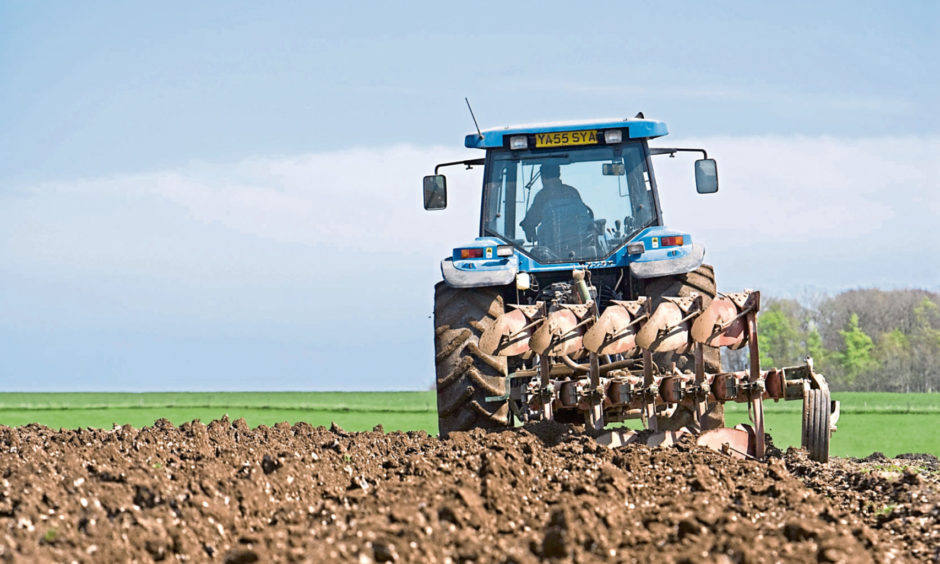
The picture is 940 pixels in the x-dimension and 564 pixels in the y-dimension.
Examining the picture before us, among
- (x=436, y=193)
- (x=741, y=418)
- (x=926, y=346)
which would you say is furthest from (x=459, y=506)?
(x=926, y=346)

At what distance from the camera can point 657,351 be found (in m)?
7.37

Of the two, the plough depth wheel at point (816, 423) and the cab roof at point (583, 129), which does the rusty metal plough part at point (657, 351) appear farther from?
the cab roof at point (583, 129)

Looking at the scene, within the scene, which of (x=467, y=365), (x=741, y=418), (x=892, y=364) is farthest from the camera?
(x=892, y=364)

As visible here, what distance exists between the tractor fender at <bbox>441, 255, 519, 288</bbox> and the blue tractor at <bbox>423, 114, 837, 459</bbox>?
10 mm

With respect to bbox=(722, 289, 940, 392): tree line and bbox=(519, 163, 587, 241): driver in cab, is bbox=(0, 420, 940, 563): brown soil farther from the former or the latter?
bbox=(722, 289, 940, 392): tree line

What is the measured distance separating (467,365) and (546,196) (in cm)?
169

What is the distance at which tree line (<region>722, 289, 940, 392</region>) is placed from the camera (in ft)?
144

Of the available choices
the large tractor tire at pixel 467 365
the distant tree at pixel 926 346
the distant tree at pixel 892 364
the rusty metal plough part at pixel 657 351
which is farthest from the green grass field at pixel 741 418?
the distant tree at pixel 892 364

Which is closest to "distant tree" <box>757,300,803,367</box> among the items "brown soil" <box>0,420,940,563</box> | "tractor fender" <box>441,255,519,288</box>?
"tractor fender" <box>441,255,519,288</box>

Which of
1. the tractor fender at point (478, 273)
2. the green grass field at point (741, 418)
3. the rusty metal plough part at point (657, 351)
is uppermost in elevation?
the tractor fender at point (478, 273)

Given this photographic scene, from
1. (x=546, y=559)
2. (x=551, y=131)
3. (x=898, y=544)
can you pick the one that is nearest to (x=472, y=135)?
(x=551, y=131)

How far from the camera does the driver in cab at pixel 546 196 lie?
8984mm

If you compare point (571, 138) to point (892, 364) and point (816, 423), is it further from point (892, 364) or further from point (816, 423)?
point (892, 364)

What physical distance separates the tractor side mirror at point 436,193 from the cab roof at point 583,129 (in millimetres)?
534
